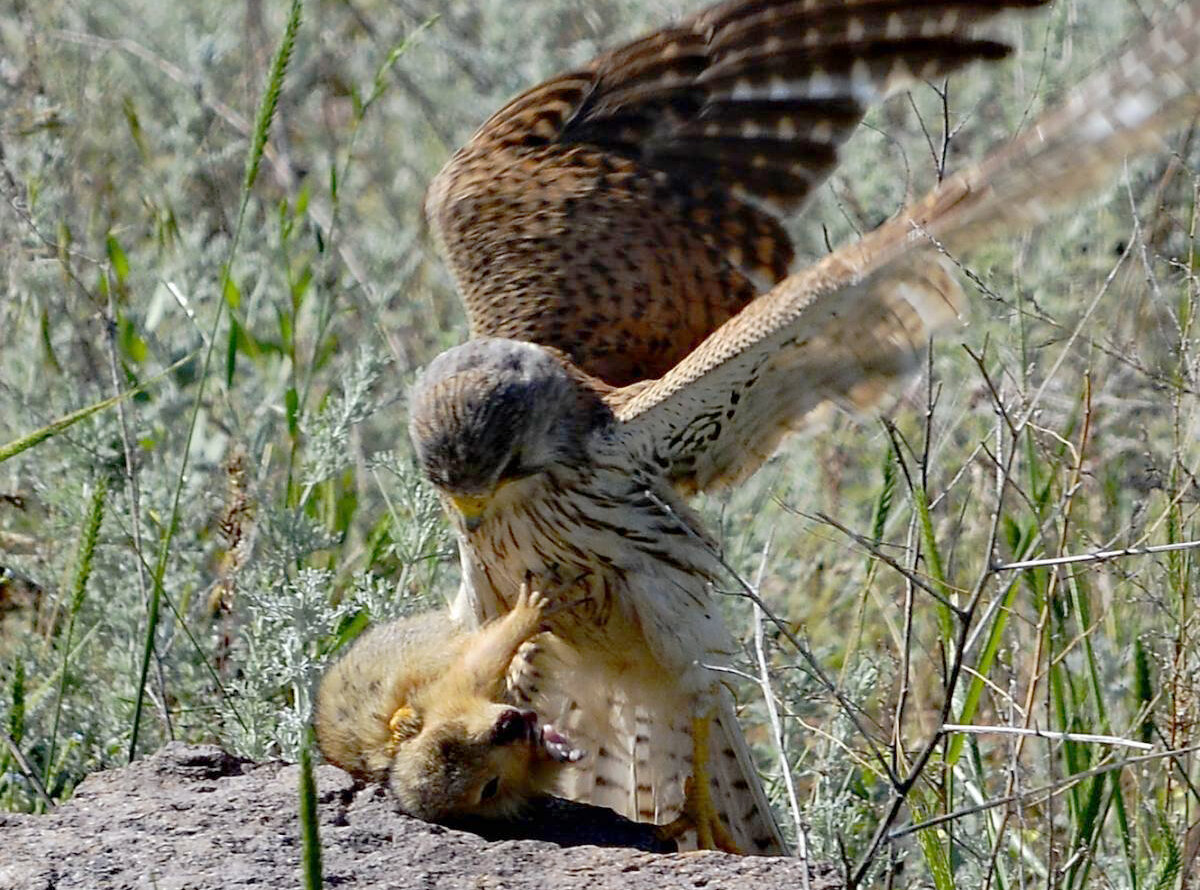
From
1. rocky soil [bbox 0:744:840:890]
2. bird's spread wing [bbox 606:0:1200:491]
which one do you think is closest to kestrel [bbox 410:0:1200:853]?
bird's spread wing [bbox 606:0:1200:491]

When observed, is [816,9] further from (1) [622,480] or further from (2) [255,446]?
(2) [255,446]

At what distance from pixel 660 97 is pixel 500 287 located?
0.73m

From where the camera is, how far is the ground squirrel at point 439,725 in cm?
387

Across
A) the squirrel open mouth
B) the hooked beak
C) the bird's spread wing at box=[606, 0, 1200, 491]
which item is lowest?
the squirrel open mouth

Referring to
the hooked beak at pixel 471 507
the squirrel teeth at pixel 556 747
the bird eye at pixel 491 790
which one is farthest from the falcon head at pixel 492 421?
the bird eye at pixel 491 790

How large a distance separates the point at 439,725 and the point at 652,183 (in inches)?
83.0

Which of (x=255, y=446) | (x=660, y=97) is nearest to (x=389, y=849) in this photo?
(x=255, y=446)

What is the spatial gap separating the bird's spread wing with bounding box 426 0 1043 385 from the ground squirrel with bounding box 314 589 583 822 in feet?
3.92

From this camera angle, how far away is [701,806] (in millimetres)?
4543

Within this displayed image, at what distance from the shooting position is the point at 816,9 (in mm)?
5191

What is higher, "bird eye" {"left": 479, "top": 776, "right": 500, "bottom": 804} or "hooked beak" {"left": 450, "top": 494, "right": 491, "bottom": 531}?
"hooked beak" {"left": 450, "top": 494, "right": 491, "bottom": 531}

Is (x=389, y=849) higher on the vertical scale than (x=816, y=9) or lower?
lower

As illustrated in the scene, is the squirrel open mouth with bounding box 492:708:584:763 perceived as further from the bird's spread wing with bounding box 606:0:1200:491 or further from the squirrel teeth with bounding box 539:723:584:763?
the bird's spread wing with bounding box 606:0:1200:491

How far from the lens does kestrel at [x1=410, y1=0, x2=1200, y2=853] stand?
3.88 m
